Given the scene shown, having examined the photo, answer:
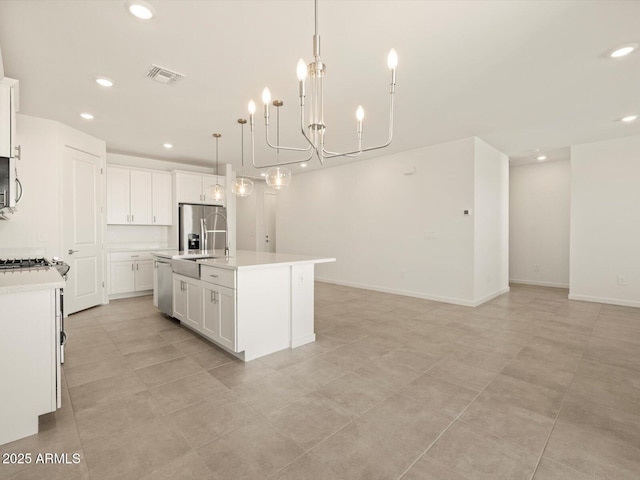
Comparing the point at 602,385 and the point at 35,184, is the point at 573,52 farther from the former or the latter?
the point at 35,184

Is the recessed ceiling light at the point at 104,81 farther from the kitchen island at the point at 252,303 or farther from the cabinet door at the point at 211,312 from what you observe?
the cabinet door at the point at 211,312

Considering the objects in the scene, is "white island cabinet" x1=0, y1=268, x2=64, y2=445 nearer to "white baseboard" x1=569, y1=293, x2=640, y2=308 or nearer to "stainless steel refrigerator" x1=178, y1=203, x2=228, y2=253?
"stainless steel refrigerator" x1=178, y1=203, x2=228, y2=253

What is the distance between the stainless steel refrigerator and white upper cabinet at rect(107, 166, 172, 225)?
347mm

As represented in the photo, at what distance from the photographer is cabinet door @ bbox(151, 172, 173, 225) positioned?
600cm

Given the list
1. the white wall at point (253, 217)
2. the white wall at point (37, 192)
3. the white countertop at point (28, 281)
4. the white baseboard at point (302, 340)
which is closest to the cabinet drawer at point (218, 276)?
the white baseboard at point (302, 340)

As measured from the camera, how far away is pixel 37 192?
157 inches

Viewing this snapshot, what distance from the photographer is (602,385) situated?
2.41m

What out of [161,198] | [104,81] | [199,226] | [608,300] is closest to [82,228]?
[161,198]

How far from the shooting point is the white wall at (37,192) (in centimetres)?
386

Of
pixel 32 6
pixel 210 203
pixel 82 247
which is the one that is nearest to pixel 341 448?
pixel 32 6

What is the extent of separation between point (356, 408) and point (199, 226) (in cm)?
533

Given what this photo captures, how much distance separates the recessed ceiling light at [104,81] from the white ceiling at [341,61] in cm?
7

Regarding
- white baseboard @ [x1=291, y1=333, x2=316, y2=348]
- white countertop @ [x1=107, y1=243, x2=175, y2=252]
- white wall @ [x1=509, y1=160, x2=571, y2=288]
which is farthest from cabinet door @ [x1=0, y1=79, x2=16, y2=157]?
white wall @ [x1=509, y1=160, x2=571, y2=288]

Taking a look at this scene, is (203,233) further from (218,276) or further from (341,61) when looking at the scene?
(341,61)
